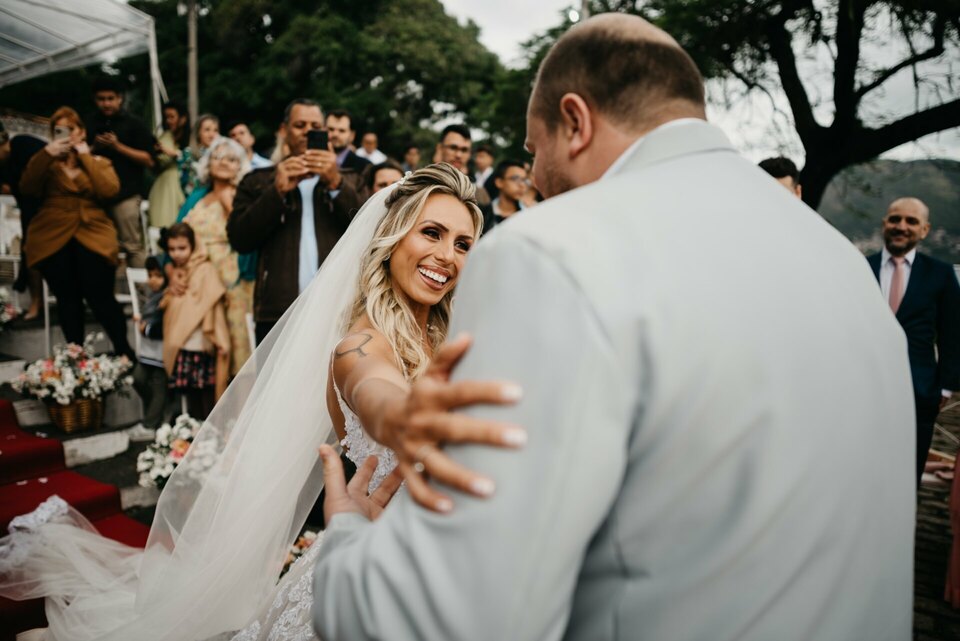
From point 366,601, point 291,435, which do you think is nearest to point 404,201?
point 291,435

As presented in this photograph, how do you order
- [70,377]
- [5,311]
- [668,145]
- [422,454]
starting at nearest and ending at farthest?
[422,454], [668,145], [70,377], [5,311]

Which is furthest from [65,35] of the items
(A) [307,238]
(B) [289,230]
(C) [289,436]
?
(C) [289,436]

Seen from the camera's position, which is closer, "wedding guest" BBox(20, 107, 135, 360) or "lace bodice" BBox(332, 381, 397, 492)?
"lace bodice" BBox(332, 381, 397, 492)

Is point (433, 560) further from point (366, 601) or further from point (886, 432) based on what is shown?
point (886, 432)

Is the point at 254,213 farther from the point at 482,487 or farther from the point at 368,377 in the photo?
the point at 482,487

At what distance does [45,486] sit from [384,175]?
3.46 m

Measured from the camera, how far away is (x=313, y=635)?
2174 mm

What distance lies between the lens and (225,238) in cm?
579

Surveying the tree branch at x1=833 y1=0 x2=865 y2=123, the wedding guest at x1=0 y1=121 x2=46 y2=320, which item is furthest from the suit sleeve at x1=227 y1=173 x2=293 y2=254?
the tree branch at x1=833 y1=0 x2=865 y2=123

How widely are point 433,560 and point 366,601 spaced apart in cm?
15

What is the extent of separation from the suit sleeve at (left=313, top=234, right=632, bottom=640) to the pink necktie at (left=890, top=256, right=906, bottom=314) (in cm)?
527

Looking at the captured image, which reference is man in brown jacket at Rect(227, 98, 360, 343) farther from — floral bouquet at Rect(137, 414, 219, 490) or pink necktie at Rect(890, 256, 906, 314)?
pink necktie at Rect(890, 256, 906, 314)

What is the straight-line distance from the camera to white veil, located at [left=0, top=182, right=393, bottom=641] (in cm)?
266

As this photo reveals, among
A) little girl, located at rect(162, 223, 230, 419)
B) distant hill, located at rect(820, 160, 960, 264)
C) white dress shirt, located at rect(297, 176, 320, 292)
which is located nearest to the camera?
white dress shirt, located at rect(297, 176, 320, 292)
